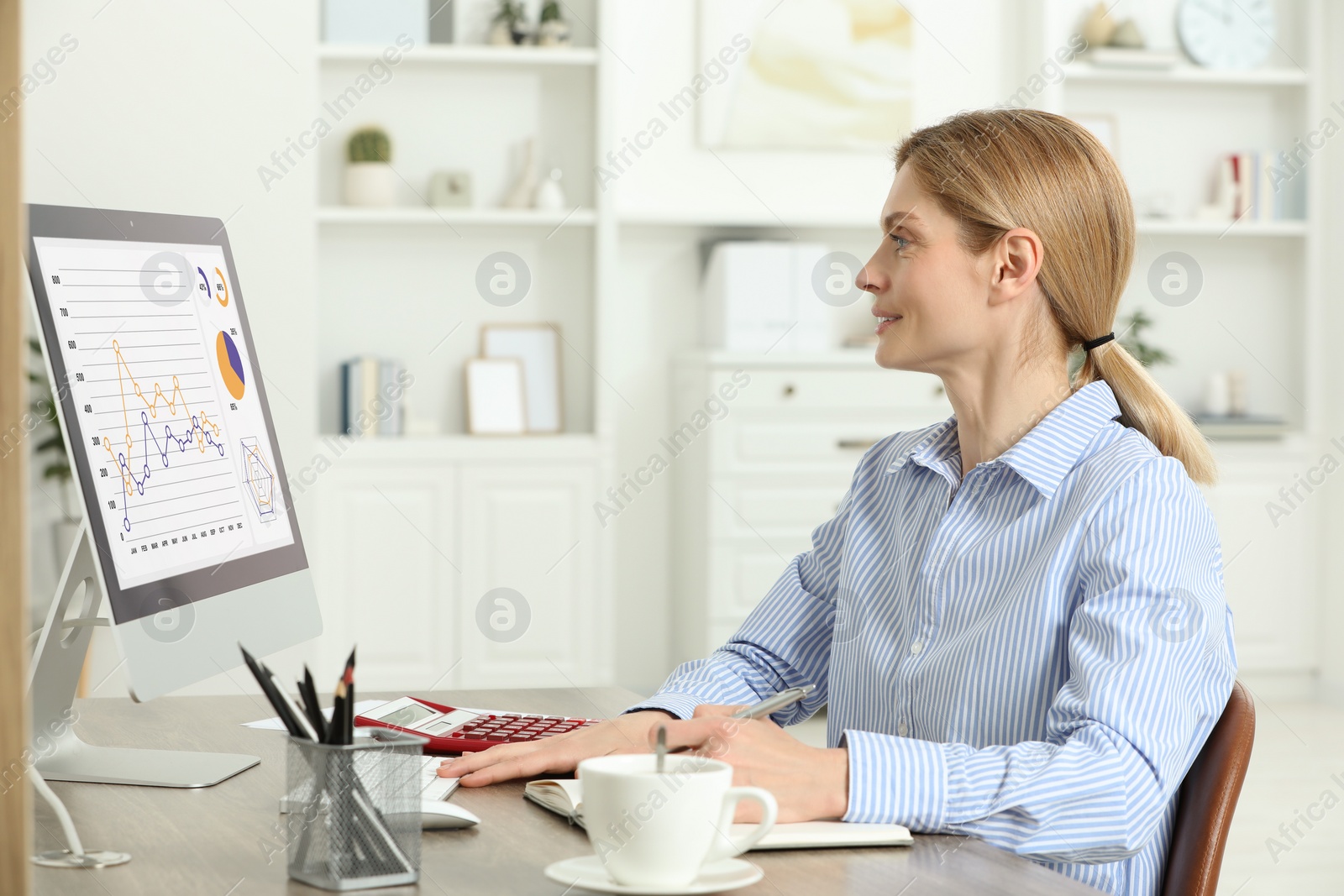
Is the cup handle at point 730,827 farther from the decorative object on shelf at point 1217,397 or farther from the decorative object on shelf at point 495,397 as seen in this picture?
the decorative object on shelf at point 1217,397

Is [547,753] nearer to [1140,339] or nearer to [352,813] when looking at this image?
[352,813]


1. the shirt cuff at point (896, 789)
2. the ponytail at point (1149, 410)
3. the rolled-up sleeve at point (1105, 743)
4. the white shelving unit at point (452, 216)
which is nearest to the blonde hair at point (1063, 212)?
the ponytail at point (1149, 410)

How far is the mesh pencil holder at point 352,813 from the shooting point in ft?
2.65

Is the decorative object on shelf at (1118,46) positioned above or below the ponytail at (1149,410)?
above

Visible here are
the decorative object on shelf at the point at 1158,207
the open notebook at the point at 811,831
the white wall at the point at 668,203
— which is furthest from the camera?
the decorative object on shelf at the point at 1158,207

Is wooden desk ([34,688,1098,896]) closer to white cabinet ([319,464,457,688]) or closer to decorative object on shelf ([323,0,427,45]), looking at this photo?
white cabinet ([319,464,457,688])

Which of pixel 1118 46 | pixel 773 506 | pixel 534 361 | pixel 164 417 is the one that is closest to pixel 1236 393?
pixel 1118 46

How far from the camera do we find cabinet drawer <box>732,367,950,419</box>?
4.07 m

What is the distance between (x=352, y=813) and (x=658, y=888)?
0.20m

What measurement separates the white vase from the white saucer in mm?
3503

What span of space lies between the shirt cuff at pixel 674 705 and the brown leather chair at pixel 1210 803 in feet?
1.42

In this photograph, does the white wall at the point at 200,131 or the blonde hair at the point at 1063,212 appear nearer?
the blonde hair at the point at 1063,212

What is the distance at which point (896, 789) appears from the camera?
97 centimetres

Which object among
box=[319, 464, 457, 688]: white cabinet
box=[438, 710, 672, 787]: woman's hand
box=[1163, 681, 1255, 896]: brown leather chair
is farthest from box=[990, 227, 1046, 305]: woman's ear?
box=[319, 464, 457, 688]: white cabinet
